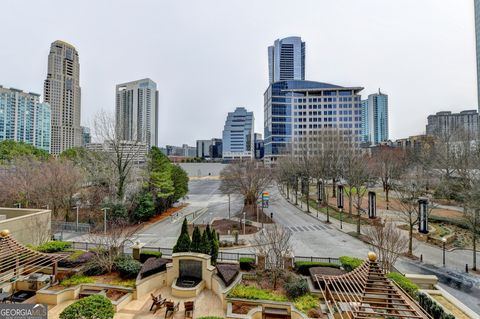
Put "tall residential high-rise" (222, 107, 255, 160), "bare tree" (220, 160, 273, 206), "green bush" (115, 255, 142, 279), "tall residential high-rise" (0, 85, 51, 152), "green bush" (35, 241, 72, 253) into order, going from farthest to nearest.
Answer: "tall residential high-rise" (222, 107, 255, 160) → "tall residential high-rise" (0, 85, 51, 152) → "bare tree" (220, 160, 273, 206) → "green bush" (35, 241, 72, 253) → "green bush" (115, 255, 142, 279)

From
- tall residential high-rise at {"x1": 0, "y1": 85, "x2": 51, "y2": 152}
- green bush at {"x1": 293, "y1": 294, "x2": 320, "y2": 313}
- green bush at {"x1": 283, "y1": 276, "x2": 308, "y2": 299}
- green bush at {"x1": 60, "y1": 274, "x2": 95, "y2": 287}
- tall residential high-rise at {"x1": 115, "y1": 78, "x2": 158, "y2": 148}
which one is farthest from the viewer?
tall residential high-rise at {"x1": 115, "y1": 78, "x2": 158, "y2": 148}

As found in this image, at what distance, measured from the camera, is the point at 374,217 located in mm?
30281

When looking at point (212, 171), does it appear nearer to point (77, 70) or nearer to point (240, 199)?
point (240, 199)

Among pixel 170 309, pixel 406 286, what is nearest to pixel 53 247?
pixel 170 309

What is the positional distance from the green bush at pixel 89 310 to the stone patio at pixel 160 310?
9.79 ft

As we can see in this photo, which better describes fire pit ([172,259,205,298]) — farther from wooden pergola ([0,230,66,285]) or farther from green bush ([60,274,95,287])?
wooden pergola ([0,230,66,285])

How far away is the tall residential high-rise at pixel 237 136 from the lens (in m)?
158

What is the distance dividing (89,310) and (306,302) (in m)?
9.29

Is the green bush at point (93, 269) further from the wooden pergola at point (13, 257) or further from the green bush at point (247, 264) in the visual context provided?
the green bush at point (247, 264)

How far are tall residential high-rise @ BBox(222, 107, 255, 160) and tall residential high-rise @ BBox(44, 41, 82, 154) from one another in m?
86.3

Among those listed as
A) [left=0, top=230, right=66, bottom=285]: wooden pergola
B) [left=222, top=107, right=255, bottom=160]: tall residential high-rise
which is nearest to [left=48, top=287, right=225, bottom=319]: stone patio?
[left=0, top=230, right=66, bottom=285]: wooden pergola

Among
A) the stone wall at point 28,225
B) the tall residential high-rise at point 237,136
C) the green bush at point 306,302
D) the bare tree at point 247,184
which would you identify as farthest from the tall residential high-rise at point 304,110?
the green bush at point 306,302

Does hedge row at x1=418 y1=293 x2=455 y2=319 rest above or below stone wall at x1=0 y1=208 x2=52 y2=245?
below

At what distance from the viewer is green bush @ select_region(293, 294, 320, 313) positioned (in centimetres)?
1132
